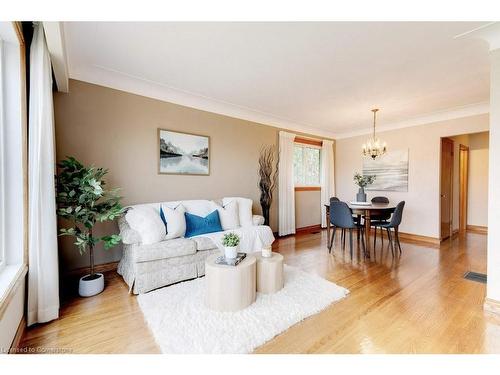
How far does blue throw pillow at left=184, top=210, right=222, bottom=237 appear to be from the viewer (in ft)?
9.43

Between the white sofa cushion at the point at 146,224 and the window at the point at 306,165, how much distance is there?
11.1 ft

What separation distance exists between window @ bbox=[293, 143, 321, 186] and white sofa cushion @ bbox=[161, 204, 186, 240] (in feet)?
10.1

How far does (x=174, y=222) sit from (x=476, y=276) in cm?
368

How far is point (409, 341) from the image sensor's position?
158 cm

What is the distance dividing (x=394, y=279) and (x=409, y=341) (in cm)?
120

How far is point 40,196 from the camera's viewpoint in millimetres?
1783

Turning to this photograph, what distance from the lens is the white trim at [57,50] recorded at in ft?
5.35

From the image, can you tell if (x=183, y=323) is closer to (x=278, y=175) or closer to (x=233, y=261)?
(x=233, y=261)

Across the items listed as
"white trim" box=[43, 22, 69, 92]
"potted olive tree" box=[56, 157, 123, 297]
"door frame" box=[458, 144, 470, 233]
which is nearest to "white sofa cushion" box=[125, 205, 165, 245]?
"potted olive tree" box=[56, 157, 123, 297]

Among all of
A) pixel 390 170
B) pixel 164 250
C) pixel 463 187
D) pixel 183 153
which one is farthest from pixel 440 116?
pixel 164 250

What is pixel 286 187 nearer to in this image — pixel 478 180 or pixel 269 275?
pixel 269 275

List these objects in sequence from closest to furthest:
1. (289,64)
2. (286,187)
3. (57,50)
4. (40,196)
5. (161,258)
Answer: (40,196) < (57,50) < (161,258) < (289,64) < (286,187)

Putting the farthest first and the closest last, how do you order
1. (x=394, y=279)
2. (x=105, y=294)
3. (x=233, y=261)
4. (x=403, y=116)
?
(x=403, y=116)
(x=394, y=279)
(x=105, y=294)
(x=233, y=261)
